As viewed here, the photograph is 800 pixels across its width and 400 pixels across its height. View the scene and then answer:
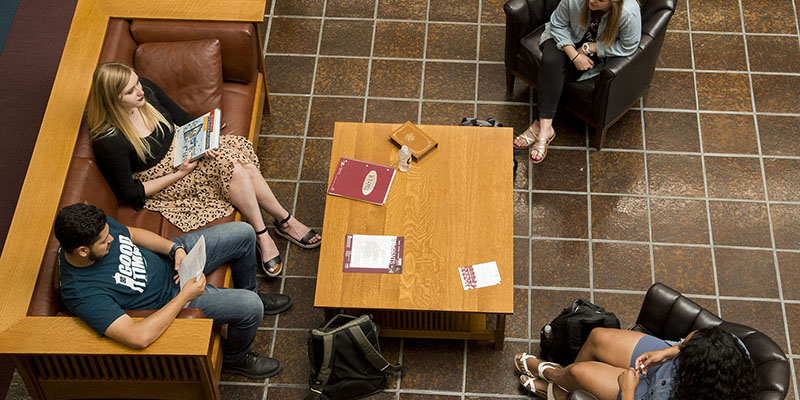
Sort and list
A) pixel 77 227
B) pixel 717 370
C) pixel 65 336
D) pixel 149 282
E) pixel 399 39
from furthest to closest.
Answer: pixel 399 39
pixel 149 282
pixel 65 336
pixel 77 227
pixel 717 370

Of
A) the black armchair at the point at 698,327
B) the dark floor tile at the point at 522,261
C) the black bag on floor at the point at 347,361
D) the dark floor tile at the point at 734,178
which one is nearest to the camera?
the black armchair at the point at 698,327

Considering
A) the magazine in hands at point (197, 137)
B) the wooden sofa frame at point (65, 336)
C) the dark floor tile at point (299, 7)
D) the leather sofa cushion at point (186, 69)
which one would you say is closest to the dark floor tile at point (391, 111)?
the dark floor tile at point (299, 7)

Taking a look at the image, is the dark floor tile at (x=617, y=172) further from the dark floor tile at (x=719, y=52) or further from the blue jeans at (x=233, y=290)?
the blue jeans at (x=233, y=290)

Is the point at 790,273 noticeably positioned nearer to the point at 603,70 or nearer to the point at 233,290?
the point at 603,70

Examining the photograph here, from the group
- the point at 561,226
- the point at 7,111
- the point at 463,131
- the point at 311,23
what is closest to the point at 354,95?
the point at 311,23

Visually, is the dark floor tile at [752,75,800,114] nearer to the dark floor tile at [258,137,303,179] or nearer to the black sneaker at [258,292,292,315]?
the dark floor tile at [258,137,303,179]

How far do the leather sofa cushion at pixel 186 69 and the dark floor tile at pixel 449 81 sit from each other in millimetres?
1315

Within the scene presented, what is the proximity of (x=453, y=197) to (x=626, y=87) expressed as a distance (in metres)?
1.23

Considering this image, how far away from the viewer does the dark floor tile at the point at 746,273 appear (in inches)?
158

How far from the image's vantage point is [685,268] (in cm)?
409

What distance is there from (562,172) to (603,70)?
65 centimetres

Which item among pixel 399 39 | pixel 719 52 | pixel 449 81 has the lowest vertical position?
pixel 719 52

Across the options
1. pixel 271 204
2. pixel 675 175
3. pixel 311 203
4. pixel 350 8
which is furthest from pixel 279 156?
pixel 675 175

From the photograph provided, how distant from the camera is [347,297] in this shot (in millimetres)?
3516
